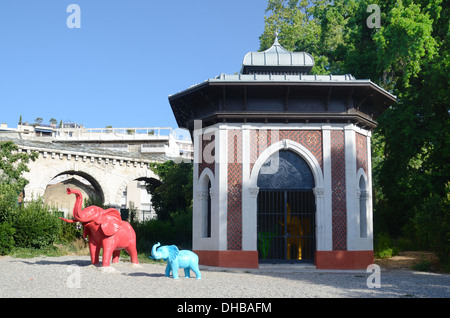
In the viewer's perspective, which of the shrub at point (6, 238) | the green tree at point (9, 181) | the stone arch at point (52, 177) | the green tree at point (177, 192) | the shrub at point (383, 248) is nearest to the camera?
the shrub at point (6, 238)

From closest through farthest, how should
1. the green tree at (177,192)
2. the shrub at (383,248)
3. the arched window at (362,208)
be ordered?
the arched window at (362,208) → the shrub at (383,248) → the green tree at (177,192)

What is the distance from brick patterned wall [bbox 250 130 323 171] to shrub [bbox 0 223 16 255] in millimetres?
9304

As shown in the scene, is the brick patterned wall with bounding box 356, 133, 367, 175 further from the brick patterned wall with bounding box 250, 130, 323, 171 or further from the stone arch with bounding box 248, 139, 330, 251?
the stone arch with bounding box 248, 139, 330, 251

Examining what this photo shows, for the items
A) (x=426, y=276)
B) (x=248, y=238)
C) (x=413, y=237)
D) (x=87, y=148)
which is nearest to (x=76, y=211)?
(x=248, y=238)

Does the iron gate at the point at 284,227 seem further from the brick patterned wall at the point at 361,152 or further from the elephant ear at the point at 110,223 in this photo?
the elephant ear at the point at 110,223

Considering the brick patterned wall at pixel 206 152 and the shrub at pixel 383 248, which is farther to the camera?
the shrub at pixel 383 248

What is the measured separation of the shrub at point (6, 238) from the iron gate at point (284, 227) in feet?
29.3

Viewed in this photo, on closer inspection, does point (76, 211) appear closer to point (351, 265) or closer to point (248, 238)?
point (248, 238)

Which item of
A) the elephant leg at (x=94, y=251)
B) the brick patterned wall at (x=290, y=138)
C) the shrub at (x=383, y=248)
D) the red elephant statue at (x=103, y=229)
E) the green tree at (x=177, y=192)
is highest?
the brick patterned wall at (x=290, y=138)

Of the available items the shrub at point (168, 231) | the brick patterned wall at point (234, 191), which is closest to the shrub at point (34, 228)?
the shrub at point (168, 231)

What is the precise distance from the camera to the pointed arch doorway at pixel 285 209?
48.3 feet

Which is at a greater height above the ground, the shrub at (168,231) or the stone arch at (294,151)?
the stone arch at (294,151)

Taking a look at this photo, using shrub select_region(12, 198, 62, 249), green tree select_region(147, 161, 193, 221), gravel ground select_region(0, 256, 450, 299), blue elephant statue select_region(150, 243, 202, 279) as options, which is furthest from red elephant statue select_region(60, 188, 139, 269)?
green tree select_region(147, 161, 193, 221)

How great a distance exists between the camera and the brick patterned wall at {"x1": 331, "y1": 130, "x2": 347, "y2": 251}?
14344 mm
